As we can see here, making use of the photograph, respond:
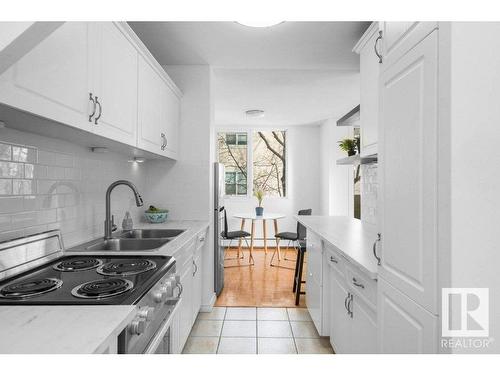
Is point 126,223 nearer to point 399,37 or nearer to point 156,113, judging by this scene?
point 156,113

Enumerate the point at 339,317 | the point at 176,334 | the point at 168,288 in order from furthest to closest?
the point at 339,317 → the point at 176,334 → the point at 168,288

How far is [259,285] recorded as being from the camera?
4.11 metres

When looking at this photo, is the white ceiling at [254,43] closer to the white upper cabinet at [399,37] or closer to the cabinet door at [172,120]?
the cabinet door at [172,120]

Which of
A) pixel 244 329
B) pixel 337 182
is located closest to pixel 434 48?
pixel 244 329

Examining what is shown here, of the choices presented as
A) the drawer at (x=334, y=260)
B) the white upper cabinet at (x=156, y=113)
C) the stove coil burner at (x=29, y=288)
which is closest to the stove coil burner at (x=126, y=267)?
the stove coil burner at (x=29, y=288)

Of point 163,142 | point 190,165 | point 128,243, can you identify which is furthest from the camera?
point 190,165

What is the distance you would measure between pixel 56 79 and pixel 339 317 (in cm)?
209

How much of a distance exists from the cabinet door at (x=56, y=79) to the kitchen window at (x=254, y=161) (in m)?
5.30

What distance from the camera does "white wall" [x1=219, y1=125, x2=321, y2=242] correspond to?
669cm

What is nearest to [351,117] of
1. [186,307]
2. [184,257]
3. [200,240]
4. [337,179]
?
[200,240]

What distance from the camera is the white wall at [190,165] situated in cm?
329

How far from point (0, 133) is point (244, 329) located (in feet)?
7.60

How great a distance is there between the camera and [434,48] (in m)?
0.96

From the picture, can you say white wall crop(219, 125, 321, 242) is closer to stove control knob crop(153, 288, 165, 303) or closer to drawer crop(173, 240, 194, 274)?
drawer crop(173, 240, 194, 274)
